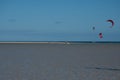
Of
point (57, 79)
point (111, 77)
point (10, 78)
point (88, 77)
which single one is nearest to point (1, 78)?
point (10, 78)

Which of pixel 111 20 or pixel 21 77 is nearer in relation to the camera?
pixel 21 77

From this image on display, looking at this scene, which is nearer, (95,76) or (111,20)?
(95,76)

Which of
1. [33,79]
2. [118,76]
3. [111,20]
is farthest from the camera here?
[111,20]

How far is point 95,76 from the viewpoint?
1052 cm

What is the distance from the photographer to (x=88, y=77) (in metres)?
10.3

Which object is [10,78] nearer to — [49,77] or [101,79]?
[49,77]

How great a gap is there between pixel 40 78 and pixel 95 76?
1740 millimetres

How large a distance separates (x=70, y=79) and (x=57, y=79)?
1.24 ft

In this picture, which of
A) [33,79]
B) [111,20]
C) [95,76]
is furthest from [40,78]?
[111,20]

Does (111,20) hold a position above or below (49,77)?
above

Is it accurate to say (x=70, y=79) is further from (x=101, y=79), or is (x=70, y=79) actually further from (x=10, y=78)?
(x=10, y=78)

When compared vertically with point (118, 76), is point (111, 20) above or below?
above

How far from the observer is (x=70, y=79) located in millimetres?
9867

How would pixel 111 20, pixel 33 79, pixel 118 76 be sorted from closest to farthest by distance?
1. pixel 33 79
2. pixel 118 76
3. pixel 111 20
